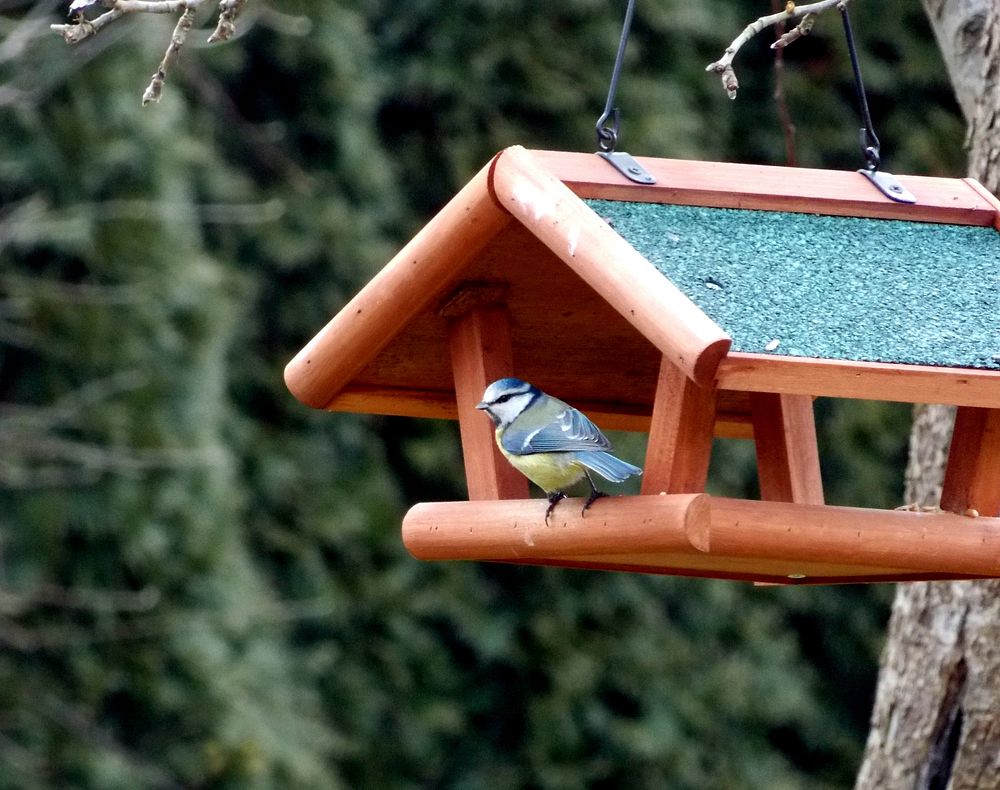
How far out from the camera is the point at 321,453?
553cm

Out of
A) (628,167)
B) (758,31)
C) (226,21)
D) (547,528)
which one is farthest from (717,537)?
(226,21)

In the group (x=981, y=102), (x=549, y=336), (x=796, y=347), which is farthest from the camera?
(x=981, y=102)

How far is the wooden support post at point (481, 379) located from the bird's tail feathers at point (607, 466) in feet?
1.00

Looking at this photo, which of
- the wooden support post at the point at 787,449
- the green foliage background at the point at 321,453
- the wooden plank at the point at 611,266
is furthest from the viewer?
the green foliage background at the point at 321,453

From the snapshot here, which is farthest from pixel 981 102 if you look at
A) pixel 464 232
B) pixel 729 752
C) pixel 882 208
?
pixel 729 752

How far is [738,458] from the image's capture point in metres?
6.03

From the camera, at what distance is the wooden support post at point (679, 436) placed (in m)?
2.24

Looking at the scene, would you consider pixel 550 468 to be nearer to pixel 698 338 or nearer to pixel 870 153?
pixel 698 338

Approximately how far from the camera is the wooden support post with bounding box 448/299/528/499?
2.59 m

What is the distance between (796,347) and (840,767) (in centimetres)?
478

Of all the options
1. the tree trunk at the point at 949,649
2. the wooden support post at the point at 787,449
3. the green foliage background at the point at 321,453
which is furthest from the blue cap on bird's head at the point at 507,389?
the green foliage background at the point at 321,453

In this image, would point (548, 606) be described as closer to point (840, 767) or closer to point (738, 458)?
point (738, 458)

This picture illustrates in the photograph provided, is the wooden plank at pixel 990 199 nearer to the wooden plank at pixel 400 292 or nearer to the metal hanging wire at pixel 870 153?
the metal hanging wire at pixel 870 153

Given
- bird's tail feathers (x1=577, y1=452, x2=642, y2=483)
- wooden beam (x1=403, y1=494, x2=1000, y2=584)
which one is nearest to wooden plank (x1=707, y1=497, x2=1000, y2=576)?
wooden beam (x1=403, y1=494, x2=1000, y2=584)
